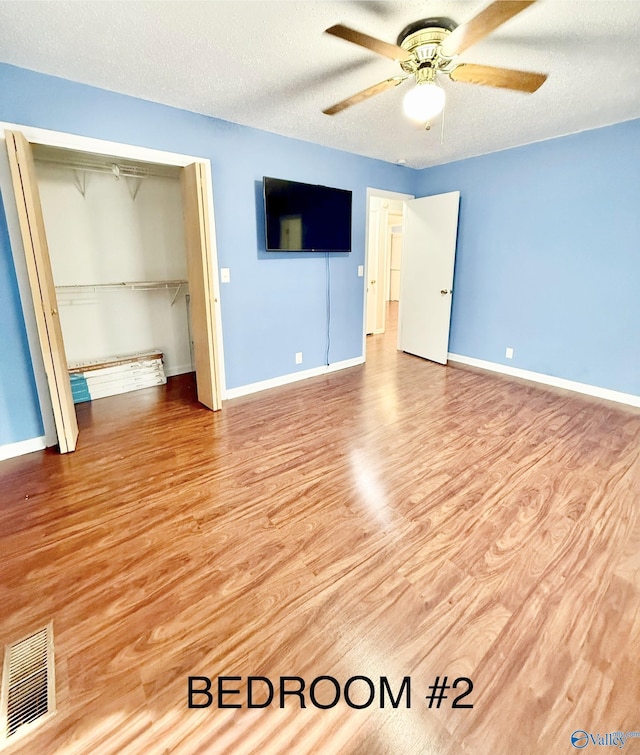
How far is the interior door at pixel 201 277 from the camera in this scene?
296 cm

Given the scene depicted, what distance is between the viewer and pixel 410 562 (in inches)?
68.5

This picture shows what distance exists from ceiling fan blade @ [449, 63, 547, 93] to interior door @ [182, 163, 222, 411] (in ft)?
6.25

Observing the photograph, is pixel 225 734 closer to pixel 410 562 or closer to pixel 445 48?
pixel 410 562

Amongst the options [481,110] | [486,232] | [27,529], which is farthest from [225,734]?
[486,232]

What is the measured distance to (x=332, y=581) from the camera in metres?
1.64

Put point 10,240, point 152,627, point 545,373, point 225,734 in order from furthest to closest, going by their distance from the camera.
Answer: point 545,373 < point 10,240 < point 152,627 < point 225,734

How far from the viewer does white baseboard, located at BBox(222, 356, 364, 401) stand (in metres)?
3.76

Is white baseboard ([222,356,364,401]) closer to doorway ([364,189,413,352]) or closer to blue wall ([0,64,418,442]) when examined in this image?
blue wall ([0,64,418,442])

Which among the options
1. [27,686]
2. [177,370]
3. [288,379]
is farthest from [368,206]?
[27,686]

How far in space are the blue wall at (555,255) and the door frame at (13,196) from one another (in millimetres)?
3116

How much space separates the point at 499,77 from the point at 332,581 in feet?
8.45

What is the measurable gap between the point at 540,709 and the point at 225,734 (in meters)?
0.98
